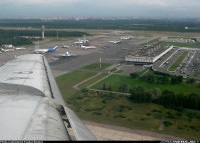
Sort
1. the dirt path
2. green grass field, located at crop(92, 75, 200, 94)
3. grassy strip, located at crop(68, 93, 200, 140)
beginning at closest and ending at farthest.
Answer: the dirt path
grassy strip, located at crop(68, 93, 200, 140)
green grass field, located at crop(92, 75, 200, 94)

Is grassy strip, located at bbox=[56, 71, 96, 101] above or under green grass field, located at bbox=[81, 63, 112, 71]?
under

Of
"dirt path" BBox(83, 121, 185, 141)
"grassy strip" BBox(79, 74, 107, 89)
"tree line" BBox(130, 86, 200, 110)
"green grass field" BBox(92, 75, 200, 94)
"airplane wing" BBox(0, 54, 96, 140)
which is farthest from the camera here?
"grassy strip" BBox(79, 74, 107, 89)

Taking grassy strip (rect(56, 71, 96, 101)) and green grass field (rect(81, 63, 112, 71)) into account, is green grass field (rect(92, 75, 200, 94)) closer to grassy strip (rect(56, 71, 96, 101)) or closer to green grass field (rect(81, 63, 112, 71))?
grassy strip (rect(56, 71, 96, 101))

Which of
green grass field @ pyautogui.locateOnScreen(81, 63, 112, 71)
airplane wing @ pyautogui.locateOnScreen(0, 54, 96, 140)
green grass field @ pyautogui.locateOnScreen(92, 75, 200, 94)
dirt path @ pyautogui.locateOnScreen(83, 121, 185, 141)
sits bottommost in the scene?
dirt path @ pyautogui.locateOnScreen(83, 121, 185, 141)

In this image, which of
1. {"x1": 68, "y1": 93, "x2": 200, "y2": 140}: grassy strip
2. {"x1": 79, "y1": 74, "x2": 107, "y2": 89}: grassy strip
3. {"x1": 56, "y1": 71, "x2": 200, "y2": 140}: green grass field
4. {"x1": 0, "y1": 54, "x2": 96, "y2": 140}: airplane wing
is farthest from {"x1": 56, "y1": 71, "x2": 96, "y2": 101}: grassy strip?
{"x1": 0, "y1": 54, "x2": 96, "y2": 140}: airplane wing

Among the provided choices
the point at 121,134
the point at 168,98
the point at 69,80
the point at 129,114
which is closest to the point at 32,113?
the point at 121,134

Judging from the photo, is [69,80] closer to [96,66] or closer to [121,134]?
[96,66]
